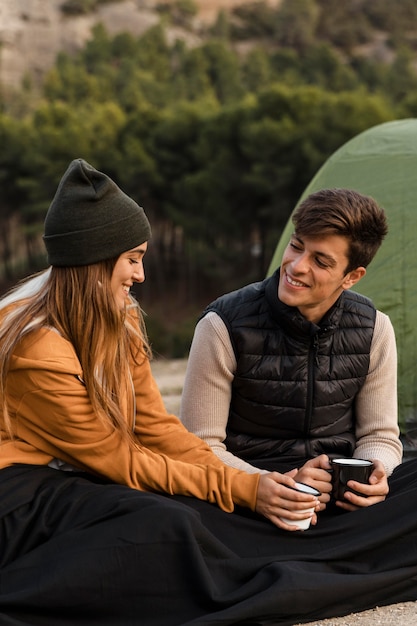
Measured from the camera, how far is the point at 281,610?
2.60 meters

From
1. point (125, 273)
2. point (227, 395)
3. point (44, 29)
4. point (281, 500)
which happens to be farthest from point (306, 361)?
point (44, 29)

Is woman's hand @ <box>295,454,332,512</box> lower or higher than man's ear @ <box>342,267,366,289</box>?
lower

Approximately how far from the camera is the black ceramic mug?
2.96 m

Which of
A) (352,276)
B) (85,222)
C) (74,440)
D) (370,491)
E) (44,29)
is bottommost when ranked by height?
(44,29)

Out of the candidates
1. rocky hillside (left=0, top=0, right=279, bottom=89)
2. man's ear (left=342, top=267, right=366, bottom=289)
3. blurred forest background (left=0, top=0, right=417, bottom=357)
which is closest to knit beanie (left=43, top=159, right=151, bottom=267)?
man's ear (left=342, top=267, right=366, bottom=289)

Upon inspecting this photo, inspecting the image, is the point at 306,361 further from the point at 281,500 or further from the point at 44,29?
the point at 44,29

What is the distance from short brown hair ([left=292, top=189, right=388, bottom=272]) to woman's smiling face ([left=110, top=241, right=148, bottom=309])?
538 mm

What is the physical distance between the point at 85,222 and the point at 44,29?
6724 cm

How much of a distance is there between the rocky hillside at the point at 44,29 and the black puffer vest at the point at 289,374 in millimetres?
60700

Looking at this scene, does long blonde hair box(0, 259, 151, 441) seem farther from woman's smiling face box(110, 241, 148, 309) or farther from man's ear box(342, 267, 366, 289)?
man's ear box(342, 267, 366, 289)

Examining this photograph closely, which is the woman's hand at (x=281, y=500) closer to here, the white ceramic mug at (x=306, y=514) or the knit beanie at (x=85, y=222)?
the white ceramic mug at (x=306, y=514)

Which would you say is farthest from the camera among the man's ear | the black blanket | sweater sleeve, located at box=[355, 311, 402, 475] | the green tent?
the green tent

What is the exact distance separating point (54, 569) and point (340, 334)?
4.16 ft

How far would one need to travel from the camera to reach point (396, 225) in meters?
4.68
